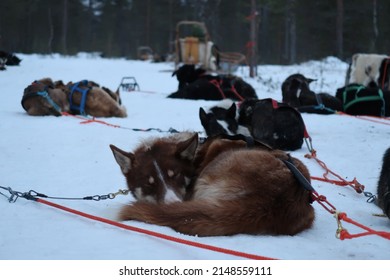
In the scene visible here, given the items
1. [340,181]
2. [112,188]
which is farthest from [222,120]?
[112,188]

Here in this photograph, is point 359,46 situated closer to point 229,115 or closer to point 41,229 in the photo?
point 229,115

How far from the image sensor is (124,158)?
108 inches

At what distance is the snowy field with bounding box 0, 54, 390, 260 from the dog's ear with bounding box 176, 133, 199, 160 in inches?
21.8

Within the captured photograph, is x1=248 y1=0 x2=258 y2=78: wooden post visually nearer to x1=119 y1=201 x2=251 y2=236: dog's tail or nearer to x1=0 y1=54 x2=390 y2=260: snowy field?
x1=0 y1=54 x2=390 y2=260: snowy field

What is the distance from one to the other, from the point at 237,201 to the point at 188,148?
704mm

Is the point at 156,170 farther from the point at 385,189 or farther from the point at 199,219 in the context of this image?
the point at 385,189

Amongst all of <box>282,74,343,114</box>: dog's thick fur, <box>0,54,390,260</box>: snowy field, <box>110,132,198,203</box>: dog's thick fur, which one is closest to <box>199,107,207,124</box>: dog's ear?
<box>0,54,390,260</box>: snowy field

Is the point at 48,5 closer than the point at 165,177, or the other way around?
the point at 165,177

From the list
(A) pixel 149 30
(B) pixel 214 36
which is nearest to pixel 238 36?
(B) pixel 214 36

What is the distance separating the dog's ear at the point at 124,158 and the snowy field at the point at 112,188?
27 centimetres

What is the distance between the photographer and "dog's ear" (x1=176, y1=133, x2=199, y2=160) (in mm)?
2701

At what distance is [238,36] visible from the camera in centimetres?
3816

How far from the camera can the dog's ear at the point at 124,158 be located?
2707mm
